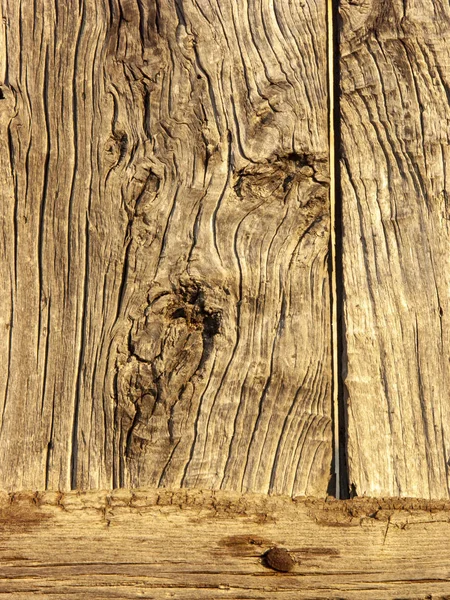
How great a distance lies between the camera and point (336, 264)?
2.26m

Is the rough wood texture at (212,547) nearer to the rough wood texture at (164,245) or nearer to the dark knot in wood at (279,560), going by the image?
the dark knot in wood at (279,560)

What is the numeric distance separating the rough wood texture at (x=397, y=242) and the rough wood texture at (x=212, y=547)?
18cm

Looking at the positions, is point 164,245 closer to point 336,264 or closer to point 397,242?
point 336,264

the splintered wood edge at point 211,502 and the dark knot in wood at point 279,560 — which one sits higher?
the splintered wood edge at point 211,502

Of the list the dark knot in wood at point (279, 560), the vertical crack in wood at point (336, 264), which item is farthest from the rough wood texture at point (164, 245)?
the dark knot in wood at point (279, 560)

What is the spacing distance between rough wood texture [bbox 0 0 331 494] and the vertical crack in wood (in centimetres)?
4

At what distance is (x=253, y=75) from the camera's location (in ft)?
7.63

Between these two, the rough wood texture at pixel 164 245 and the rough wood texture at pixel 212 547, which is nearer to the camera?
the rough wood texture at pixel 212 547

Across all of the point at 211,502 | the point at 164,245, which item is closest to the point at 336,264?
the point at 164,245

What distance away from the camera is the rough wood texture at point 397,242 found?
2109mm

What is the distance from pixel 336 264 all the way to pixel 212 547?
929mm

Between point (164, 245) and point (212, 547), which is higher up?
point (164, 245)

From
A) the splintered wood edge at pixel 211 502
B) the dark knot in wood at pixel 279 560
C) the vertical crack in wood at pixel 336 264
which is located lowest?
the dark knot in wood at pixel 279 560

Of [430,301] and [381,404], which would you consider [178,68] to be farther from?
[381,404]
